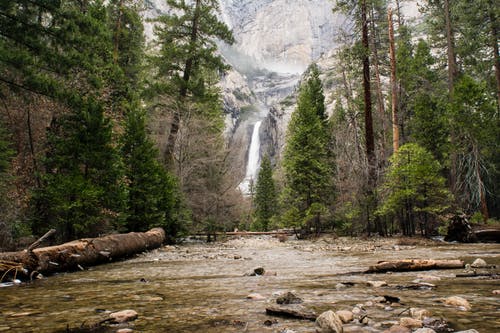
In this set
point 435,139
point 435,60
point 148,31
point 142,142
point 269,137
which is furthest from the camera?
point 148,31

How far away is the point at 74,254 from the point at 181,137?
47.4ft

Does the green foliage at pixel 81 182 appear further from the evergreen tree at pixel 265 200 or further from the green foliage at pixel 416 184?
the evergreen tree at pixel 265 200

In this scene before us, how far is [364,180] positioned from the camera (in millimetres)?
16672

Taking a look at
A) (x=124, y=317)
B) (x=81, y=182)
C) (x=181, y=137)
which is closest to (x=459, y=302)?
(x=124, y=317)

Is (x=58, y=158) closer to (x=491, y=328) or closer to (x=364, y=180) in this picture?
(x=491, y=328)

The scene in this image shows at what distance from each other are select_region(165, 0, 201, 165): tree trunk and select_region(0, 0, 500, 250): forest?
0.10 metres

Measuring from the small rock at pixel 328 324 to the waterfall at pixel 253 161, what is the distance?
68414mm

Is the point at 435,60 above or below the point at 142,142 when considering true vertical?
above

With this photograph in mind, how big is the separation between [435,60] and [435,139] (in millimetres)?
8669

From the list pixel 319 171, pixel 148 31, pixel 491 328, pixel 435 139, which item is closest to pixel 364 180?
A: pixel 319 171

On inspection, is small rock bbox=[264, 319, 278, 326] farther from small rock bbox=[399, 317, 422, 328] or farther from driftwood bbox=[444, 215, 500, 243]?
driftwood bbox=[444, 215, 500, 243]

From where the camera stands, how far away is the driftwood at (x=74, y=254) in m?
5.80

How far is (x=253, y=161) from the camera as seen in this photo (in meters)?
84.6

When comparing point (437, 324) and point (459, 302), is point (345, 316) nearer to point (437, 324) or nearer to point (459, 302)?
point (437, 324)
